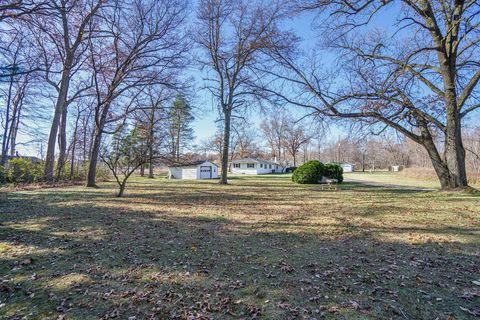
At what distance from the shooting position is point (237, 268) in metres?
3.65

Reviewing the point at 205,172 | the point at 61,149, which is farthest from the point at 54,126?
the point at 205,172

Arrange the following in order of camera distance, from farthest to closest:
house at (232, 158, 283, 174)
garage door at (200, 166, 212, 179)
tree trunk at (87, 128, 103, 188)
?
house at (232, 158, 283, 174) < garage door at (200, 166, 212, 179) < tree trunk at (87, 128, 103, 188)

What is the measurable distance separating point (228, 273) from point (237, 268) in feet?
0.69

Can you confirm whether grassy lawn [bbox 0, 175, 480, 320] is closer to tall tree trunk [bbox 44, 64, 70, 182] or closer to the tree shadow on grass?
the tree shadow on grass

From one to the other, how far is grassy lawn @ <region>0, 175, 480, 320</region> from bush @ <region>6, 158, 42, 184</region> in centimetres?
1063

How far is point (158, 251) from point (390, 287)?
354 centimetres

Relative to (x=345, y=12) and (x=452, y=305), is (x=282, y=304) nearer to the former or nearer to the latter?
(x=452, y=305)

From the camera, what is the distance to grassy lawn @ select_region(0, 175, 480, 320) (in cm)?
262

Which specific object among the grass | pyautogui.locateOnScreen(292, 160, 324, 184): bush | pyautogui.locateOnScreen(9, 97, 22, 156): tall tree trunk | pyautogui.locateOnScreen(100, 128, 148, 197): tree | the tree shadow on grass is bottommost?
the tree shadow on grass

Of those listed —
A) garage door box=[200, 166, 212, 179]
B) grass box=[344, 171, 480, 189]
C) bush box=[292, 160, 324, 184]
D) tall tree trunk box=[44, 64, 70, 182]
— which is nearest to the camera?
tall tree trunk box=[44, 64, 70, 182]

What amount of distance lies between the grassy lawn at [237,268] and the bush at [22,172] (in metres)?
10.6

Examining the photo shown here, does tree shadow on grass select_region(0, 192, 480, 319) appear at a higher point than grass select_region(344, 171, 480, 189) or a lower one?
lower

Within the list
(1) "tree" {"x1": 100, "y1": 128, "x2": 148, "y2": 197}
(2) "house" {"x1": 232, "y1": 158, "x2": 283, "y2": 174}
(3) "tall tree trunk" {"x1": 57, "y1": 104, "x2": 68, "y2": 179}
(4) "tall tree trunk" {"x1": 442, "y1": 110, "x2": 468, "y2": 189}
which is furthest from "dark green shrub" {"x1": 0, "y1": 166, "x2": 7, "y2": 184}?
(2) "house" {"x1": 232, "y1": 158, "x2": 283, "y2": 174}

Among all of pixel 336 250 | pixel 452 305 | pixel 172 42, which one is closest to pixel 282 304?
pixel 452 305
